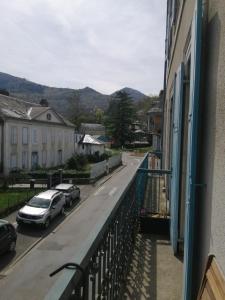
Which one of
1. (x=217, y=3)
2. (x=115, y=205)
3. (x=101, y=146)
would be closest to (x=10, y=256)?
(x=115, y=205)

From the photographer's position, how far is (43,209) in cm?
1873

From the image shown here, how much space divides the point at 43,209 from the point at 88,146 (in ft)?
Result: 109

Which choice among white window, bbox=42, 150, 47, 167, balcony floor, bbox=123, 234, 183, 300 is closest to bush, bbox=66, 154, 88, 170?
white window, bbox=42, 150, 47, 167

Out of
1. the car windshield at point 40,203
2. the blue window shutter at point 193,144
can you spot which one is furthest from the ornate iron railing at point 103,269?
the car windshield at point 40,203

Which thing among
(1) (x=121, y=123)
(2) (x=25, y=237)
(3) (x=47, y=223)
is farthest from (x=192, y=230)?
(1) (x=121, y=123)

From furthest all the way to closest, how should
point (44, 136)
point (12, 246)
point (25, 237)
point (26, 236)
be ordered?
point (44, 136), point (26, 236), point (25, 237), point (12, 246)

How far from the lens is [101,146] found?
→ 5372 centimetres

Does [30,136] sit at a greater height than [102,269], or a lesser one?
greater

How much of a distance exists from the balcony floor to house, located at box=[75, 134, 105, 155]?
44.6 metres

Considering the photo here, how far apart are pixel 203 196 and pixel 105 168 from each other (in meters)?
35.7

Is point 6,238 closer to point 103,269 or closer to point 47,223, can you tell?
point 47,223

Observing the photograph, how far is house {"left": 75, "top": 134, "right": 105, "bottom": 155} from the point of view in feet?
165

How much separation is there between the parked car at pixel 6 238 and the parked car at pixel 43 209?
329 cm

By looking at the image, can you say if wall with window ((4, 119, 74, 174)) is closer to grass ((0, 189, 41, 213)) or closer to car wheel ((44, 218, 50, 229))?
grass ((0, 189, 41, 213))
